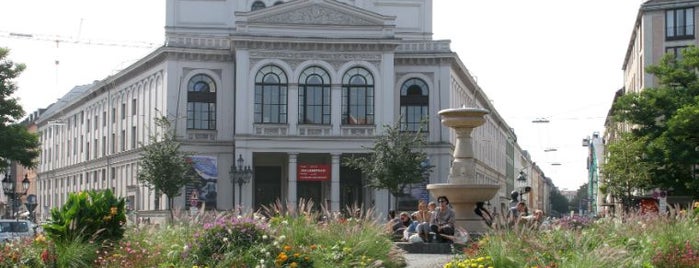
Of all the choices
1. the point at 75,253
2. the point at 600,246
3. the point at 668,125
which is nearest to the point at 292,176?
the point at 668,125

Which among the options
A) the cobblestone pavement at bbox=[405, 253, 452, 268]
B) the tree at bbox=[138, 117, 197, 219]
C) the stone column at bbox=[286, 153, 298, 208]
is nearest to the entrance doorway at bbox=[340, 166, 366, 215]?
the stone column at bbox=[286, 153, 298, 208]

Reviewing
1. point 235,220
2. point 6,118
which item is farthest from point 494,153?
point 235,220

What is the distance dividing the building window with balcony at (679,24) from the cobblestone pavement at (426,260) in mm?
57217

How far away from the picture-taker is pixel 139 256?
55.0 feet

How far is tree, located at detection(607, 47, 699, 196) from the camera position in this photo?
55.8 meters

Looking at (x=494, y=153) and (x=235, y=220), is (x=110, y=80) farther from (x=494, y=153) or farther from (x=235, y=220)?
(x=235, y=220)

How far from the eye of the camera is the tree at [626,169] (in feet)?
194

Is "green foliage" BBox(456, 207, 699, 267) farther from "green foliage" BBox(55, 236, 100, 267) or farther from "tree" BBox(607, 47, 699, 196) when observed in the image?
"tree" BBox(607, 47, 699, 196)

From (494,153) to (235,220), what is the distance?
9746 centimetres

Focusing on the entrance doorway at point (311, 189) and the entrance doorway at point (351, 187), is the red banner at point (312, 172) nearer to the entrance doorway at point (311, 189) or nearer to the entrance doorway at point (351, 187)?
the entrance doorway at point (311, 189)

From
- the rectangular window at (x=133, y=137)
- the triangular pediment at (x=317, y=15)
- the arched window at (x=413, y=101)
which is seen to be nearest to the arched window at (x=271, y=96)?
the triangular pediment at (x=317, y=15)

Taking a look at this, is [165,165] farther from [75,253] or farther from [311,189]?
[75,253]

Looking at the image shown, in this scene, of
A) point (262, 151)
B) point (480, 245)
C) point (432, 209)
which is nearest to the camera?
point (480, 245)

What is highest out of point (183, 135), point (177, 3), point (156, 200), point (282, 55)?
point (177, 3)
